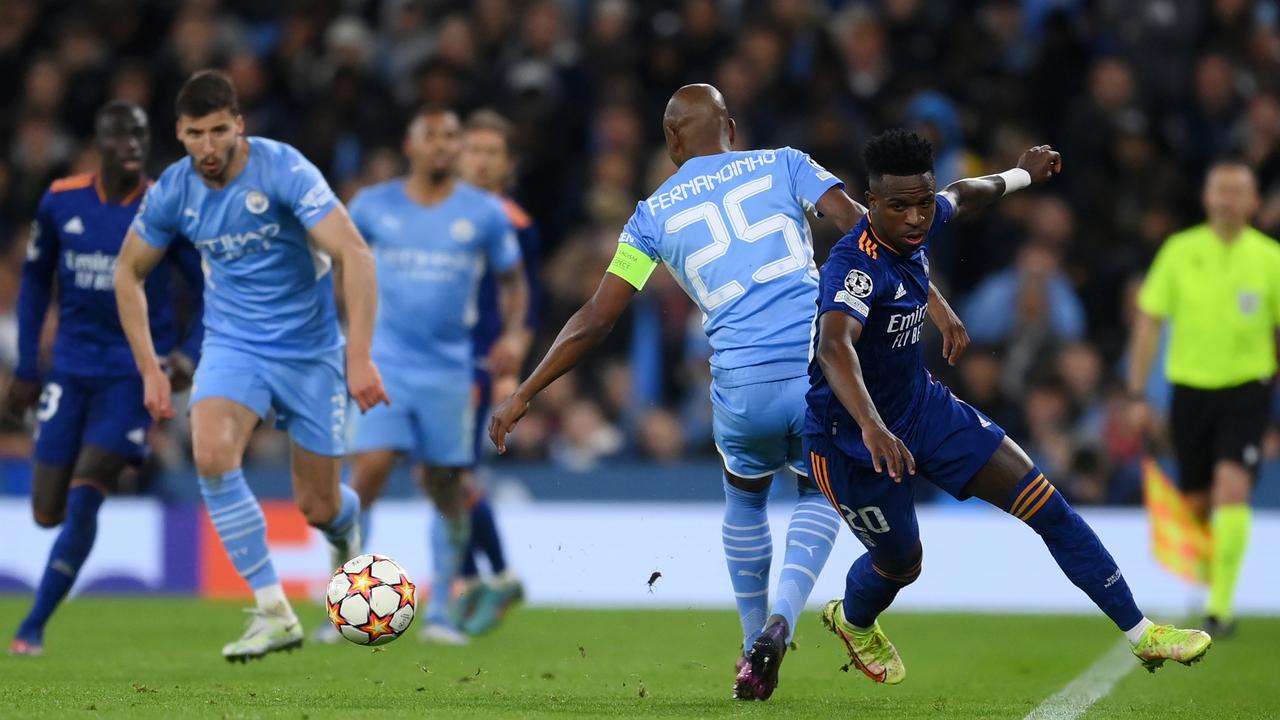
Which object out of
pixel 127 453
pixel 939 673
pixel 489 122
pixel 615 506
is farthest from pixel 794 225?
pixel 615 506

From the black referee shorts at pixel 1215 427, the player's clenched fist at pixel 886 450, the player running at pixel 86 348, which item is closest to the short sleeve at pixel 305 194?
the player running at pixel 86 348

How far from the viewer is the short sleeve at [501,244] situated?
33.3 ft

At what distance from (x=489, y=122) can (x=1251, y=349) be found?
4.64 metres

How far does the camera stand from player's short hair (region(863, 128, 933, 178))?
248 inches

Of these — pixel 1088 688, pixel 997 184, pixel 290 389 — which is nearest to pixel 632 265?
pixel 997 184

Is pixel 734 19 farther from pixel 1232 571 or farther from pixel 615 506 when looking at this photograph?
pixel 1232 571

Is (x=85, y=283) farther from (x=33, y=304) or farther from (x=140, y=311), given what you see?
(x=140, y=311)

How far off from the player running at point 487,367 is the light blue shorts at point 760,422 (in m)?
3.18

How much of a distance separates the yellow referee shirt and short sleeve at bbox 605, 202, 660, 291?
4837 mm

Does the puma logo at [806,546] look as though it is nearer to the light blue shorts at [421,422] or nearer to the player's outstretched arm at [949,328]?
the player's outstretched arm at [949,328]

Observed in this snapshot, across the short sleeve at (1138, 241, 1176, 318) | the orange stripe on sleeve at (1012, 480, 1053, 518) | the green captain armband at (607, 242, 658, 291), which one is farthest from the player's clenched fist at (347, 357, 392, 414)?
the short sleeve at (1138, 241, 1176, 318)

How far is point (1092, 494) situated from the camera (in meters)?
12.8

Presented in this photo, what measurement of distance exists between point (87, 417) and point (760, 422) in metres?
3.71

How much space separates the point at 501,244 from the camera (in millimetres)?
10219
